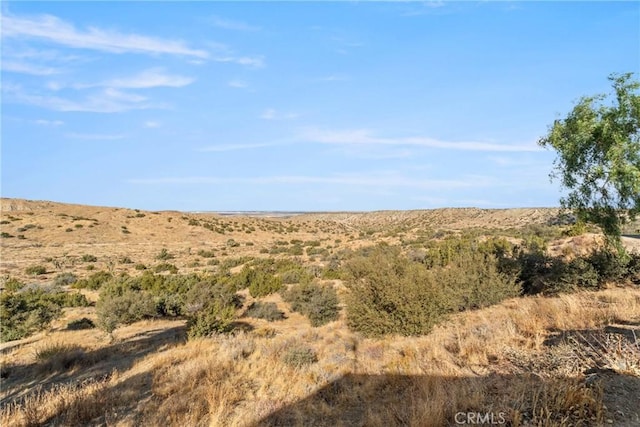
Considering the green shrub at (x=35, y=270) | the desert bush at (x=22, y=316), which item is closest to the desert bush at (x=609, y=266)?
the desert bush at (x=22, y=316)

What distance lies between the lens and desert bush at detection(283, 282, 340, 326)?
16828 millimetres

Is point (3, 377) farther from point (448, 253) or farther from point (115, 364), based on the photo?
point (448, 253)

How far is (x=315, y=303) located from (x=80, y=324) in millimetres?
10437

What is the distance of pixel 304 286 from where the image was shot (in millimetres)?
19969

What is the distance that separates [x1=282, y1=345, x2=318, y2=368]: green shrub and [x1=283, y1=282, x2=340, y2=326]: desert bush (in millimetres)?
6693

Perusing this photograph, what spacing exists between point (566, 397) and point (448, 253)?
2017 cm

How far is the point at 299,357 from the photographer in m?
9.35

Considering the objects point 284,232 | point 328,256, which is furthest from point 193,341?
point 284,232

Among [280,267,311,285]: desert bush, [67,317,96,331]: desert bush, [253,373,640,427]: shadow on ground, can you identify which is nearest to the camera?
[253,373,640,427]: shadow on ground

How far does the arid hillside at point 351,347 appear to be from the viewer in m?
5.41

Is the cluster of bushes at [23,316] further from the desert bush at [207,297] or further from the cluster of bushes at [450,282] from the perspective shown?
the cluster of bushes at [450,282]

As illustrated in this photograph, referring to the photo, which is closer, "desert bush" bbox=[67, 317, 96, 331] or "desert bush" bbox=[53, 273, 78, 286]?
"desert bush" bbox=[67, 317, 96, 331]

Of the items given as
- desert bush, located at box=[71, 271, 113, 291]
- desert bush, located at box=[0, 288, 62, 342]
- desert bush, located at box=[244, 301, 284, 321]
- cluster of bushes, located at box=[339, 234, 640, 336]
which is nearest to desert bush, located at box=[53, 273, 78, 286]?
desert bush, located at box=[71, 271, 113, 291]

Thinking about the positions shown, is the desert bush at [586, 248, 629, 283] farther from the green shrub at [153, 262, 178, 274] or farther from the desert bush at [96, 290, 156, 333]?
the green shrub at [153, 262, 178, 274]
